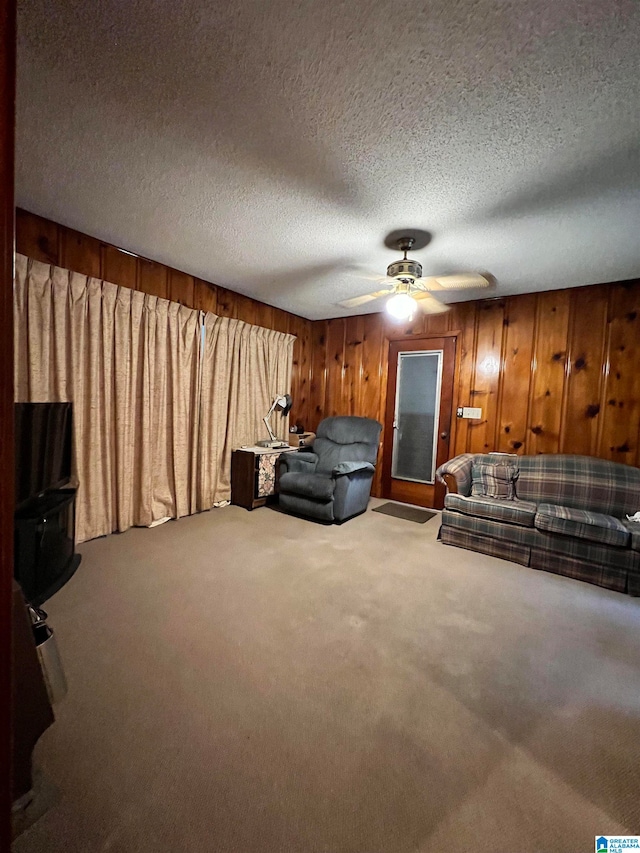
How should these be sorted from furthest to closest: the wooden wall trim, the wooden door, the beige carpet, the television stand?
the wooden door → the television stand → the beige carpet → the wooden wall trim

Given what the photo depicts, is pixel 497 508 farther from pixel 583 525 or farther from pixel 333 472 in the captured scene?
pixel 333 472

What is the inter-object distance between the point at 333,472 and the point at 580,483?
2220 mm

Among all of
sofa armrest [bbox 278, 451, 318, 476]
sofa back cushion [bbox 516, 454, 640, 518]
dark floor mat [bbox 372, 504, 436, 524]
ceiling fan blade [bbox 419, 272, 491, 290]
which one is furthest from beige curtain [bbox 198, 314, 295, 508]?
sofa back cushion [bbox 516, 454, 640, 518]

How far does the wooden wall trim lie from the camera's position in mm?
481

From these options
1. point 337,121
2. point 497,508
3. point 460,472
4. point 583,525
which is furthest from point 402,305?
point 583,525

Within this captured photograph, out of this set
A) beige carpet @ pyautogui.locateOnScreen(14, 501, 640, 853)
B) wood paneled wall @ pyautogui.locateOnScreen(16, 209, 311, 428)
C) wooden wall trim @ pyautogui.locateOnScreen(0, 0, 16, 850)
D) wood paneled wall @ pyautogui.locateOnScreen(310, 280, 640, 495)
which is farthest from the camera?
wood paneled wall @ pyautogui.locateOnScreen(310, 280, 640, 495)

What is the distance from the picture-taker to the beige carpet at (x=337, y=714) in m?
1.00

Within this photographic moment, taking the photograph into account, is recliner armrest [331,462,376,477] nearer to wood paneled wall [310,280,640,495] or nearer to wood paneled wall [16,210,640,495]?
wood paneled wall [16,210,640,495]

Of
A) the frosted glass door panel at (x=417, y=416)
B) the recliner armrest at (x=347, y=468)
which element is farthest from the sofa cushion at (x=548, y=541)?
the frosted glass door panel at (x=417, y=416)

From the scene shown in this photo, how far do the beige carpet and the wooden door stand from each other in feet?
6.09

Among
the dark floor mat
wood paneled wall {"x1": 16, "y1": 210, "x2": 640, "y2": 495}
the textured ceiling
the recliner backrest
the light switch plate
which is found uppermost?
the textured ceiling

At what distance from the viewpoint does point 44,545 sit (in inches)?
78.9

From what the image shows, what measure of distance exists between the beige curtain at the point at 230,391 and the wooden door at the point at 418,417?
157 centimetres

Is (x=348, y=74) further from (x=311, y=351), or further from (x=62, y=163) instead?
(x=311, y=351)
